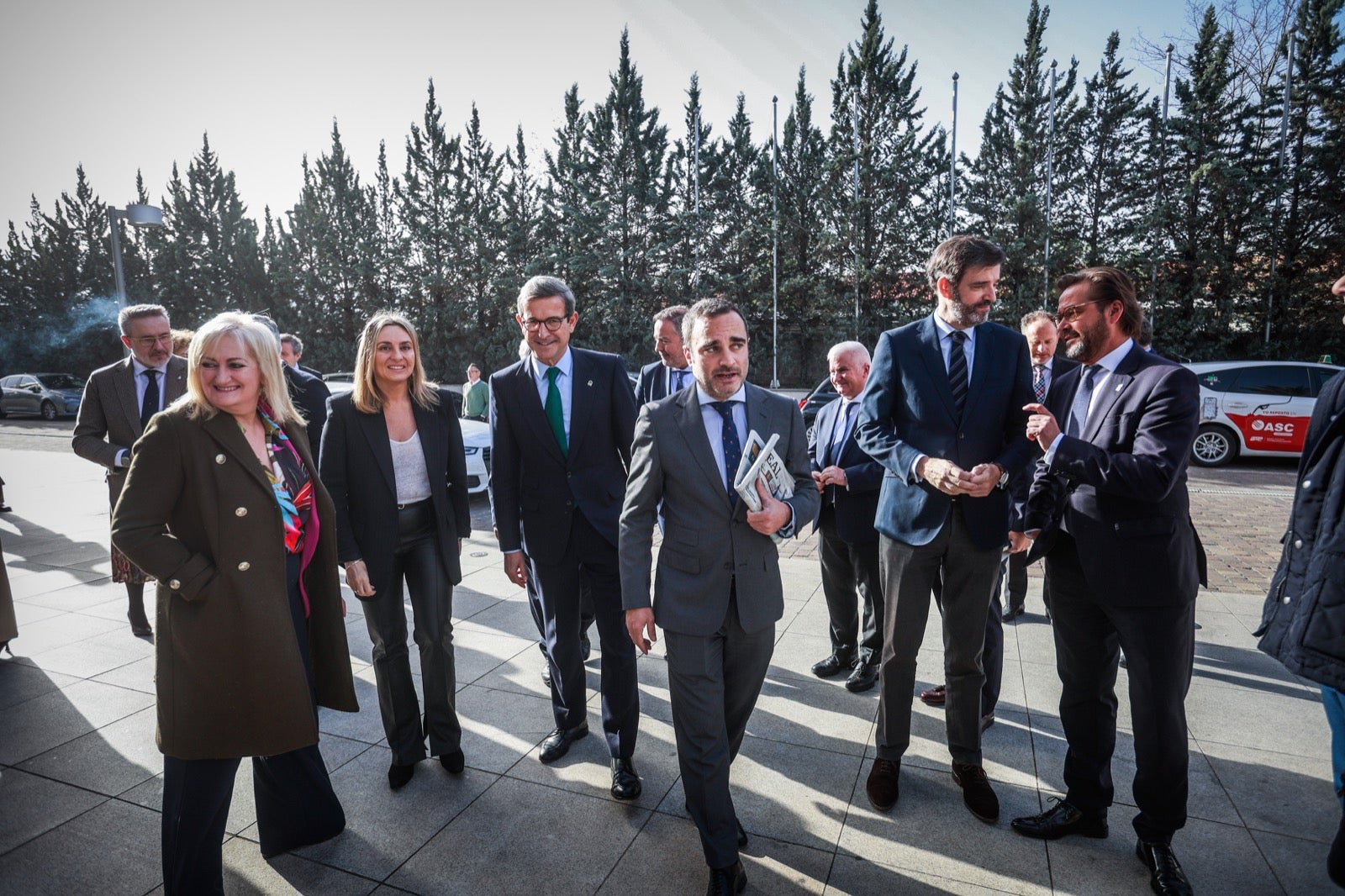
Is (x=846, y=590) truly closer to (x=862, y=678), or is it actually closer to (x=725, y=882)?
(x=862, y=678)

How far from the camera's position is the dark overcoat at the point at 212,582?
7.29 ft

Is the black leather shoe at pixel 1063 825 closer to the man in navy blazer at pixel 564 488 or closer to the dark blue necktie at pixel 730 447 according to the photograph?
the man in navy blazer at pixel 564 488

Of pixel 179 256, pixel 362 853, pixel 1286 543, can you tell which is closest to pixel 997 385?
pixel 1286 543

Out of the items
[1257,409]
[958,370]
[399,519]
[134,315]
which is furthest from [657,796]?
[1257,409]

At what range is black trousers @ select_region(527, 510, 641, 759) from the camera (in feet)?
10.5

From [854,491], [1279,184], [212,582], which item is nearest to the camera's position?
[212,582]

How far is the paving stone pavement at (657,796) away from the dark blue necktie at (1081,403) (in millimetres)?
1619

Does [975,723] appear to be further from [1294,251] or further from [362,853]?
[1294,251]

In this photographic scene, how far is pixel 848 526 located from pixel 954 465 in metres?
1.36

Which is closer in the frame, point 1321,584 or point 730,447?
point 1321,584

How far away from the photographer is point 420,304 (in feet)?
111

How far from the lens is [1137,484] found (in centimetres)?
237

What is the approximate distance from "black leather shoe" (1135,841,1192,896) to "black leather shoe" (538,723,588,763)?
2.43 metres

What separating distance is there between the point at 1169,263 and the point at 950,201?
24.0 ft
